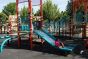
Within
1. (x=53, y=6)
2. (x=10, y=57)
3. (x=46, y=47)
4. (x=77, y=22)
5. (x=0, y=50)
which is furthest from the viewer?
(x=53, y=6)

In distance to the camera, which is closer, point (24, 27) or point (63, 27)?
point (24, 27)

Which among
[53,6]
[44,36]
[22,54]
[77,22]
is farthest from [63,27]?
[53,6]

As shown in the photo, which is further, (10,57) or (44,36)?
(44,36)

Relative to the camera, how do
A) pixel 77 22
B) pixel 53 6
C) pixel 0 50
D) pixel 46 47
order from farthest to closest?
pixel 53 6, pixel 77 22, pixel 46 47, pixel 0 50

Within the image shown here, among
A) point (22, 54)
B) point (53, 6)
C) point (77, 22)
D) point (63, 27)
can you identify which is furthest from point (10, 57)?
point (53, 6)

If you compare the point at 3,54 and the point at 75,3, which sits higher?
the point at 75,3

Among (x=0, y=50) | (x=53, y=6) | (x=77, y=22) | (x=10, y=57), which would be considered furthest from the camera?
(x=53, y=6)

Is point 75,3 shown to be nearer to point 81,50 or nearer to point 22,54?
point 81,50

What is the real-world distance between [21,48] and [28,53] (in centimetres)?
164

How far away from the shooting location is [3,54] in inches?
466

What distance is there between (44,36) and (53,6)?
41330 mm

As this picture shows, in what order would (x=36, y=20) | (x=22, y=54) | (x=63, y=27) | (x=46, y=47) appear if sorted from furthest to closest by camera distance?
(x=63, y=27) < (x=36, y=20) < (x=46, y=47) < (x=22, y=54)

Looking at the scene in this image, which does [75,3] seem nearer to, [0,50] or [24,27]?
[24,27]

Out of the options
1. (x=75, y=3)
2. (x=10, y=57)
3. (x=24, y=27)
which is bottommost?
(x=10, y=57)
